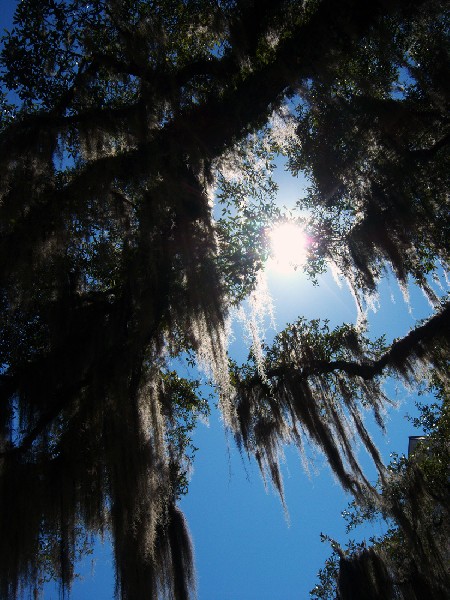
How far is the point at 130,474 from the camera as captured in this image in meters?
4.66

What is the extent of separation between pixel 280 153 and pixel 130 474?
6386mm

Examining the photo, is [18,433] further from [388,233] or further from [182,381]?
[388,233]

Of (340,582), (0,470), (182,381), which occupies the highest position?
(182,381)

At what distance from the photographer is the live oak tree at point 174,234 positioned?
5027mm

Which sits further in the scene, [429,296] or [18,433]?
[429,296]

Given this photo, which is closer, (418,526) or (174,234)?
(174,234)

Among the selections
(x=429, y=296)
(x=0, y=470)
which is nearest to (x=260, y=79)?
(x=429, y=296)

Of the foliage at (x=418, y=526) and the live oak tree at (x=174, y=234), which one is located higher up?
the live oak tree at (x=174, y=234)

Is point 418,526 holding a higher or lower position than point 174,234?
lower

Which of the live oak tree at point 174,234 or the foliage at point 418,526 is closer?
the live oak tree at point 174,234

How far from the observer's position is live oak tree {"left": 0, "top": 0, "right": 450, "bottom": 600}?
5.03 meters

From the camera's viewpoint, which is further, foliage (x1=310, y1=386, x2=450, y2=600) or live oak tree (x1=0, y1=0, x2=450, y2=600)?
foliage (x1=310, y1=386, x2=450, y2=600)

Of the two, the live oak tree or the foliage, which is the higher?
the live oak tree

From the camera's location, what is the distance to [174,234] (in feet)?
19.7
